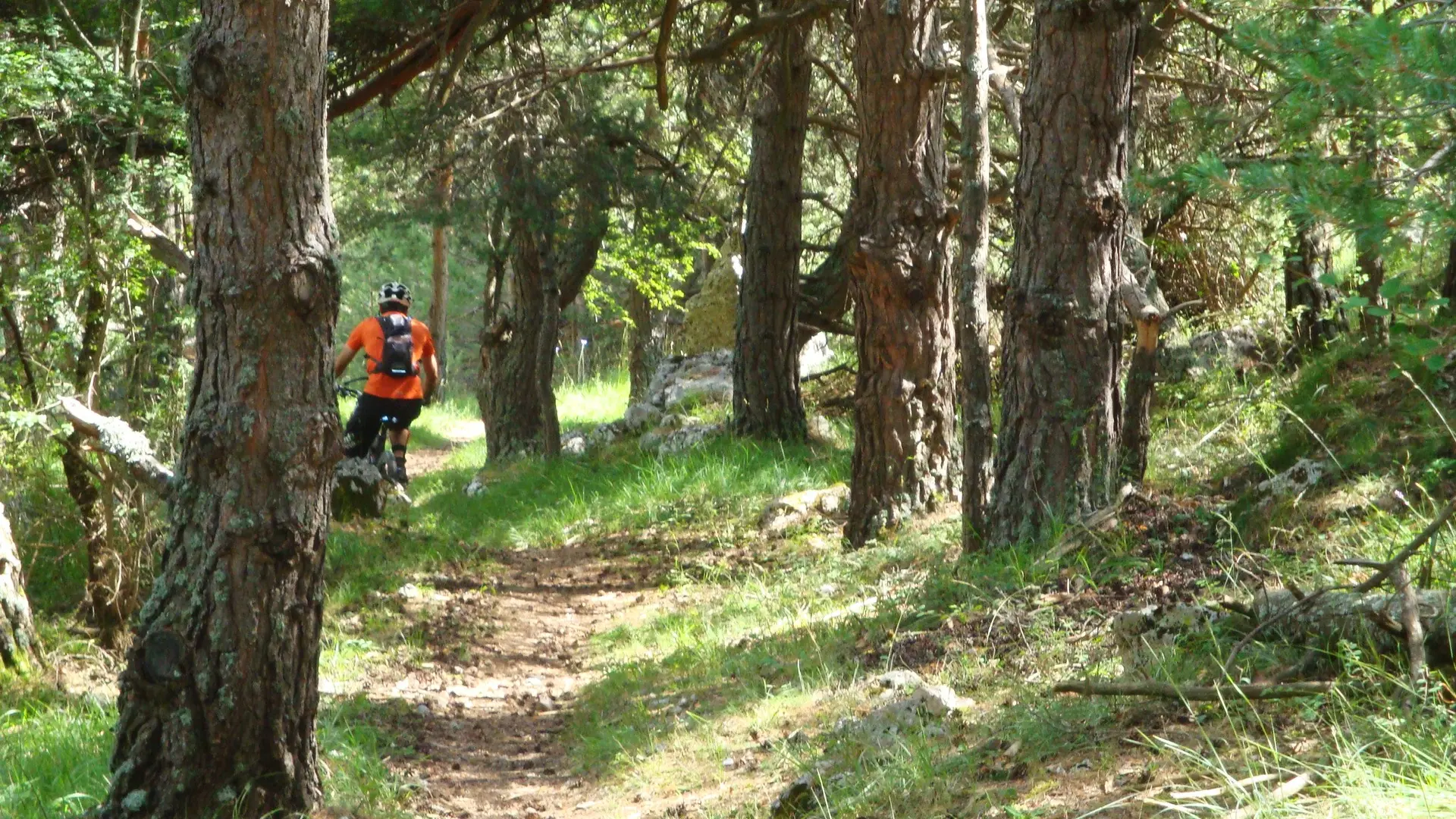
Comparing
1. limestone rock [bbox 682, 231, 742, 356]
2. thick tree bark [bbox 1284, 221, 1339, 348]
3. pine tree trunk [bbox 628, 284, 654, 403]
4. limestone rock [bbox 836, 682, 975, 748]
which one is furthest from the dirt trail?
pine tree trunk [bbox 628, 284, 654, 403]

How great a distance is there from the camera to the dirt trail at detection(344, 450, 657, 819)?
515cm

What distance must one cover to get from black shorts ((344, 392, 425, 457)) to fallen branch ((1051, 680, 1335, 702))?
24.4ft

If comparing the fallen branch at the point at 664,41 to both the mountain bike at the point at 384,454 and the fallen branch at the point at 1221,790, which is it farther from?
the fallen branch at the point at 1221,790

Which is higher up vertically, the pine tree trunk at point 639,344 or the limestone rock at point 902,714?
the pine tree trunk at point 639,344

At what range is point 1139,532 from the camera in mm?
5898

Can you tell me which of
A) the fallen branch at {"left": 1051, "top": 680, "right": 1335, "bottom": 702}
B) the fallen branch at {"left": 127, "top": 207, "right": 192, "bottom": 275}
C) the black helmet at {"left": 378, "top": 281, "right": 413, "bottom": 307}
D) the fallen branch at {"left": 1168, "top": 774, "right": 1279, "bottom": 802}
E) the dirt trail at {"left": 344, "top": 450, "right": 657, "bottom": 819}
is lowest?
the dirt trail at {"left": 344, "top": 450, "right": 657, "bottom": 819}

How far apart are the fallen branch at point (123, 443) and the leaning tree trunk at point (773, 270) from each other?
6280mm

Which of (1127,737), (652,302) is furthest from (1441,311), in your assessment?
(652,302)

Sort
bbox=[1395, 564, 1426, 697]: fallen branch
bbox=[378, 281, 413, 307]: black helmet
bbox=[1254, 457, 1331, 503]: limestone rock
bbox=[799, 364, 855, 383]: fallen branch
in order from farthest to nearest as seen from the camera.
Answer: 1. bbox=[799, 364, 855, 383]: fallen branch
2. bbox=[378, 281, 413, 307]: black helmet
3. bbox=[1254, 457, 1331, 503]: limestone rock
4. bbox=[1395, 564, 1426, 697]: fallen branch

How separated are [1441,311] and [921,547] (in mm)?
3057

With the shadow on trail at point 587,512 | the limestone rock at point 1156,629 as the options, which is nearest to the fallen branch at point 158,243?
the shadow on trail at point 587,512

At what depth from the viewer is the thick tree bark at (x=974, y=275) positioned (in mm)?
6633

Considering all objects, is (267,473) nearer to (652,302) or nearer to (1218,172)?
(1218,172)

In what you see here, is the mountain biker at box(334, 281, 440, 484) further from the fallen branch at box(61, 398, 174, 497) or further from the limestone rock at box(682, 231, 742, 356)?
the limestone rock at box(682, 231, 742, 356)
